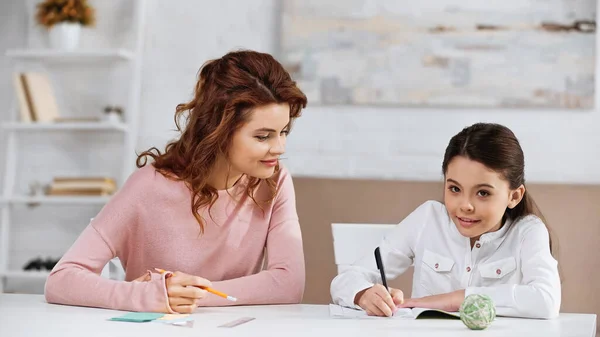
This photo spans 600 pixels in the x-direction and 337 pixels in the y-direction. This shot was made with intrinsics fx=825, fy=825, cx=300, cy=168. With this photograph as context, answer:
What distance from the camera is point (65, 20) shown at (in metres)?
3.62

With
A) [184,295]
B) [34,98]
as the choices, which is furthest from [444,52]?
[184,295]

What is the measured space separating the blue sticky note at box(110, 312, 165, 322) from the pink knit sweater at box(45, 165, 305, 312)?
26 cm

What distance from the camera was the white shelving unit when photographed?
3518 millimetres

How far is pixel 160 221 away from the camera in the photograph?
1.91 meters

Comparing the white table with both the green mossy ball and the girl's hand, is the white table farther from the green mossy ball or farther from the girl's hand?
the girl's hand

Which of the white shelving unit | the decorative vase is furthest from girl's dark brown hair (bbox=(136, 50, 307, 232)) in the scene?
the decorative vase

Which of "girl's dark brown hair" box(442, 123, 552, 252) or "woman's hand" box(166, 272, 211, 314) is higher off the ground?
→ "girl's dark brown hair" box(442, 123, 552, 252)

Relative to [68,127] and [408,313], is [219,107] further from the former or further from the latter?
A: [68,127]

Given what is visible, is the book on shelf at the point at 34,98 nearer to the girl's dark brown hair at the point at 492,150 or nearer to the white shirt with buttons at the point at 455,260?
the white shirt with buttons at the point at 455,260

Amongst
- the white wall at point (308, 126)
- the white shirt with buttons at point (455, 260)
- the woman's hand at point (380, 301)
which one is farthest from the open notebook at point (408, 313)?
the white wall at point (308, 126)

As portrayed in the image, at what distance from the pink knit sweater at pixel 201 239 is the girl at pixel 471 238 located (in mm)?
151

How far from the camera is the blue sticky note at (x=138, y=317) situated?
1383 mm

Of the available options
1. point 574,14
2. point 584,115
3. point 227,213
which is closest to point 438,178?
point 584,115

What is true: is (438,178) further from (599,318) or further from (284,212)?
(284,212)
